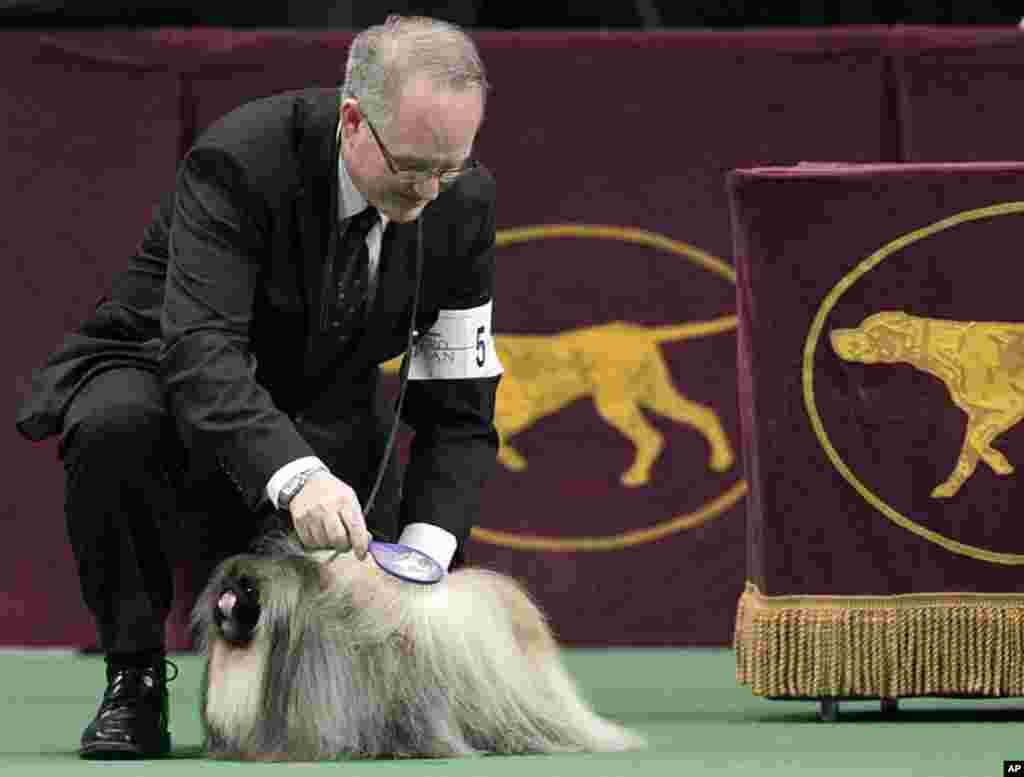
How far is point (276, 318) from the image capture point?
294 centimetres

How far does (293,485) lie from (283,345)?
381mm

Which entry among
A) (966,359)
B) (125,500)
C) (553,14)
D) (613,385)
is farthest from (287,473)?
(553,14)

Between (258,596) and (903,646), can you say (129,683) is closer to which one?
(258,596)

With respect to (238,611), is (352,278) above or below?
above

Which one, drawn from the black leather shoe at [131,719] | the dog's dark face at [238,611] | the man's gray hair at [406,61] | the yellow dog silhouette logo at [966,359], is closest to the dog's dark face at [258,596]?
the dog's dark face at [238,611]

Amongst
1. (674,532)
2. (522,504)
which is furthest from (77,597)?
(674,532)

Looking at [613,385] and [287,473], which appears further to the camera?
→ [613,385]

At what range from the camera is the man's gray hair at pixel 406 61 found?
8.77 feet

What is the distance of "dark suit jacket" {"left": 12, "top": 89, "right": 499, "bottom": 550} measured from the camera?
108 inches

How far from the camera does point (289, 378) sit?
3.02 metres

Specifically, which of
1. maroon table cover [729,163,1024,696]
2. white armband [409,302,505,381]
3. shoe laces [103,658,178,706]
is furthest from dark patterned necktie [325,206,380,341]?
maroon table cover [729,163,1024,696]

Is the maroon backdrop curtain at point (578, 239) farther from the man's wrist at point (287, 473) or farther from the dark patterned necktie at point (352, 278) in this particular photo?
the man's wrist at point (287, 473)

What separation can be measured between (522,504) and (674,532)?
29cm

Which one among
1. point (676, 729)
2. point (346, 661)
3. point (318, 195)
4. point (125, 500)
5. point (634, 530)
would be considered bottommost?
point (634, 530)
